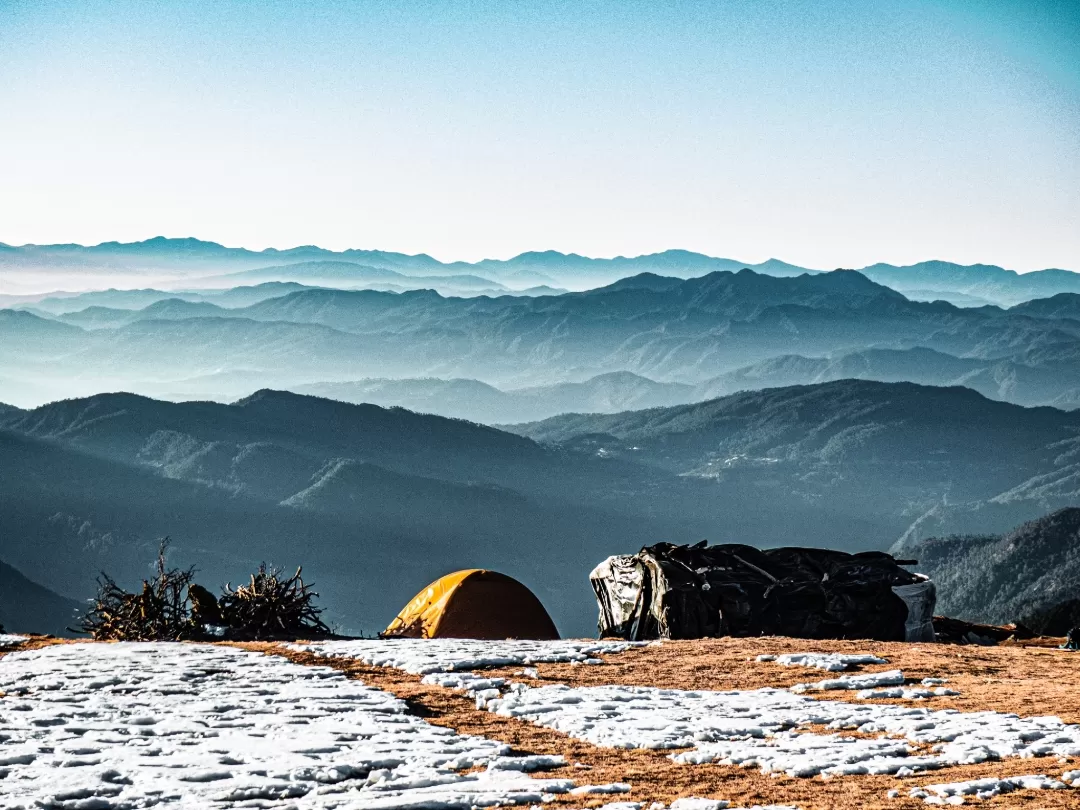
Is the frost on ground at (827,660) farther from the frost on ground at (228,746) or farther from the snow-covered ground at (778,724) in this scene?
the frost on ground at (228,746)

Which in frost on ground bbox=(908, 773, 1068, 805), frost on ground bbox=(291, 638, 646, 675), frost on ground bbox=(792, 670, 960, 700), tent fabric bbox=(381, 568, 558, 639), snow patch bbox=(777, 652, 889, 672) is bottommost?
frost on ground bbox=(908, 773, 1068, 805)

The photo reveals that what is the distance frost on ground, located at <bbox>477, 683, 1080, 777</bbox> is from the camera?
31.1 ft

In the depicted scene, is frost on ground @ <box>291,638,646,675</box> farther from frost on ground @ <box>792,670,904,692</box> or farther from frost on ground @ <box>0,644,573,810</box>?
frost on ground @ <box>792,670,904,692</box>

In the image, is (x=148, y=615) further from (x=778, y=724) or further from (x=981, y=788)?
(x=981, y=788)

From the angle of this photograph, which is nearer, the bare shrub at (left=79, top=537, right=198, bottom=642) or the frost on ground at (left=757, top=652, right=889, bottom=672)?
the frost on ground at (left=757, top=652, right=889, bottom=672)

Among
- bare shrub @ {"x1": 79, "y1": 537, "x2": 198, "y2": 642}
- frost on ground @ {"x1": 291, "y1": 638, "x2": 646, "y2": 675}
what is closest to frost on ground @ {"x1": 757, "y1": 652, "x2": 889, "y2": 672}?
frost on ground @ {"x1": 291, "y1": 638, "x2": 646, "y2": 675}

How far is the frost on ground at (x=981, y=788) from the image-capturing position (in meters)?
8.09

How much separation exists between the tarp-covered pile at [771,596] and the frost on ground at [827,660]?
5357 millimetres

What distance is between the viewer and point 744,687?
1403cm

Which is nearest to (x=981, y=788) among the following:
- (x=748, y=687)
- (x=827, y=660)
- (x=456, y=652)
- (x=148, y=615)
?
(x=748, y=687)

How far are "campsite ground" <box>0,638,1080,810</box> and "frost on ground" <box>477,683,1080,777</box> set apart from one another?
0.25 meters

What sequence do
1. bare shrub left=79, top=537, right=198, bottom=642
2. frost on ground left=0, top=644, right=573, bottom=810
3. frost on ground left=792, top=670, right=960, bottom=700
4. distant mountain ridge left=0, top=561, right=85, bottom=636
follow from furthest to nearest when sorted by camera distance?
distant mountain ridge left=0, top=561, right=85, bottom=636 → bare shrub left=79, top=537, right=198, bottom=642 → frost on ground left=792, top=670, right=960, bottom=700 → frost on ground left=0, top=644, right=573, bottom=810

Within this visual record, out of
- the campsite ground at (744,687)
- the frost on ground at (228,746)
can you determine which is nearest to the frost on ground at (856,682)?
the campsite ground at (744,687)

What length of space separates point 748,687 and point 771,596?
8121 mm
